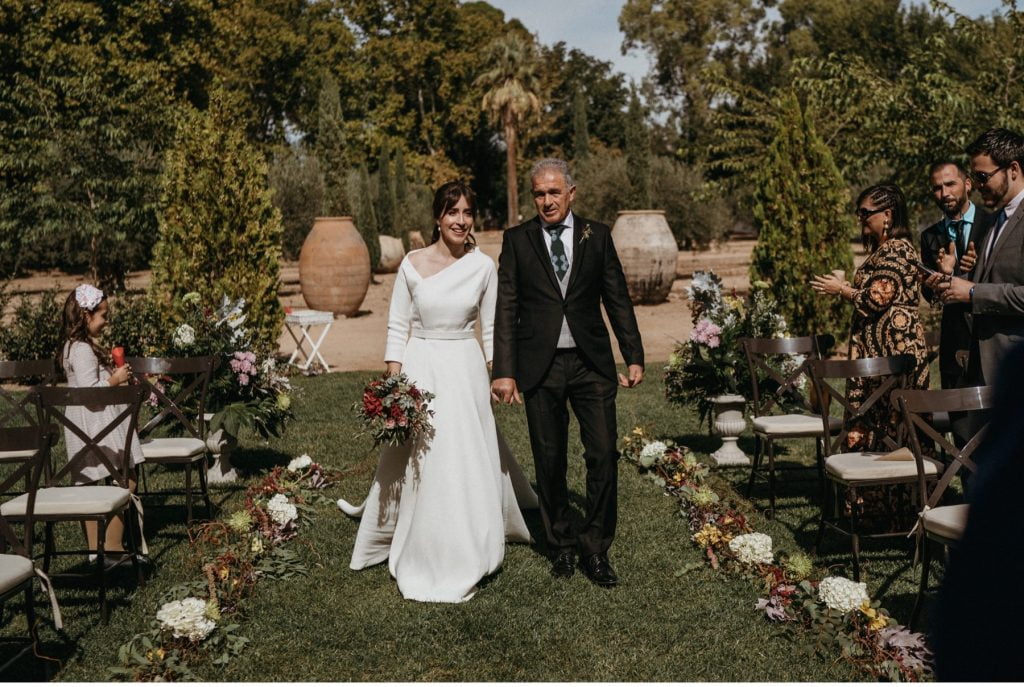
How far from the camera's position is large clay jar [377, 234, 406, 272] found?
34.9m

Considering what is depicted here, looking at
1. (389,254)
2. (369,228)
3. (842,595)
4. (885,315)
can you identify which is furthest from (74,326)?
(389,254)

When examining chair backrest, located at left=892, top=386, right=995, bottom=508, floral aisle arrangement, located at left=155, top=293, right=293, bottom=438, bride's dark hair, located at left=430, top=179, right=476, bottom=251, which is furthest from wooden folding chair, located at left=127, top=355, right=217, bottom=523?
chair backrest, located at left=892, top=386, right=995, bottom=508

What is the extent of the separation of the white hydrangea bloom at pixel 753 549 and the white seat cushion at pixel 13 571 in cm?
380

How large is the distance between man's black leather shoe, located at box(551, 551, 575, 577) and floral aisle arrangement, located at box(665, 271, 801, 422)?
3.27m

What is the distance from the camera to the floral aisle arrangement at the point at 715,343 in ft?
28.2

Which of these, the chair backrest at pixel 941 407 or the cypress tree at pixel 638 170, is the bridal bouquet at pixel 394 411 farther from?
the cypress tree at pixel 638 170

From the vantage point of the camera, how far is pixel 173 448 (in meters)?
6.94

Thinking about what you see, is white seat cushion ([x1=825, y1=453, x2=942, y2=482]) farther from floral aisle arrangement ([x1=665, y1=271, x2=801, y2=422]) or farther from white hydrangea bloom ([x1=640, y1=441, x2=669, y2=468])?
floral aisle arrangement ([x1=665, y1=271, x2=801, y2=422])

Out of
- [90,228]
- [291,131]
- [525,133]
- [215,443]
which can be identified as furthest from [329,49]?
[215,443]

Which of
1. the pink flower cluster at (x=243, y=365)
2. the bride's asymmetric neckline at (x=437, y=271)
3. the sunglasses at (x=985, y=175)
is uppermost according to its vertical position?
the sunglasses at (x=985, y=175)

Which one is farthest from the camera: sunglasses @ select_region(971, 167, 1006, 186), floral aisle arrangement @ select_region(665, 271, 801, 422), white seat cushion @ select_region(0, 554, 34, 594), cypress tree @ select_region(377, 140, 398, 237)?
cypress tree @ select_region(377, 140, 398, 237)

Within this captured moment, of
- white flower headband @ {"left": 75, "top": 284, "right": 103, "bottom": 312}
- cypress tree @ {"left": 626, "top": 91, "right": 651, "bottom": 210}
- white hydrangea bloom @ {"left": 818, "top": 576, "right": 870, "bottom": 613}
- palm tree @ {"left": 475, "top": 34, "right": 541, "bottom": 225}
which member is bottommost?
white hydrangea bloom @ {"left": 818, "top": 576, "right": 870, "bottom": 613}

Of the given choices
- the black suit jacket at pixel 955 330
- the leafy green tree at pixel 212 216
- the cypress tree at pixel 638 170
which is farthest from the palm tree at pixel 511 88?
the black suit jacket at pixel 955 330

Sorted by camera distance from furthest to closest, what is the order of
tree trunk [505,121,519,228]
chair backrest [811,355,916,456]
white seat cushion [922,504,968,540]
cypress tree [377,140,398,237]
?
tree trunk [505,121,519,228]
cypress tree [377,140,398,237]
chair backrest [811,355,916,456]
white seat cushion [922,504,968,540]
